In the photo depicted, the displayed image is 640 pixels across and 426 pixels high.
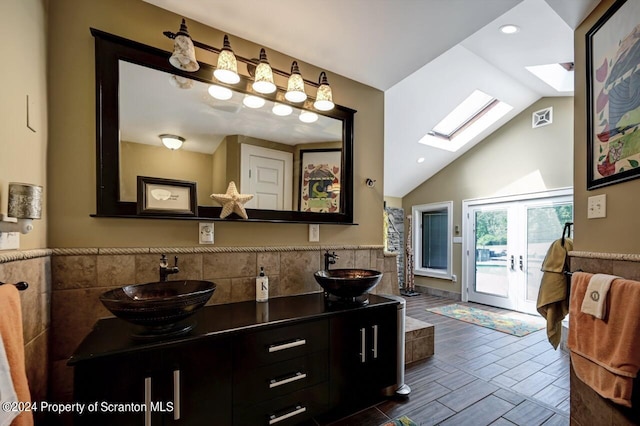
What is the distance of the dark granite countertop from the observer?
120 cm

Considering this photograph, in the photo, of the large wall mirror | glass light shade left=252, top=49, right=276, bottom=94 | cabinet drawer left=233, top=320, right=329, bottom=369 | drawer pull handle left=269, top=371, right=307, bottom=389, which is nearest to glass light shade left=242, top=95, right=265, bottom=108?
the large wall mirror

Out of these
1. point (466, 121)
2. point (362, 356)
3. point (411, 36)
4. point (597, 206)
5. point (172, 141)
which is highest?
point (466, 121)

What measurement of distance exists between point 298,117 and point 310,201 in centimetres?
69

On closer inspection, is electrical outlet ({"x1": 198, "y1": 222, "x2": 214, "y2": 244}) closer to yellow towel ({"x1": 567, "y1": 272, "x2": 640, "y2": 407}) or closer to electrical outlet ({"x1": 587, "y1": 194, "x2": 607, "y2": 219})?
yellow towel ({"x1": 567, "y1": 272, "x2": 640, "y2": 407})

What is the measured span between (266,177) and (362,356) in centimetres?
144

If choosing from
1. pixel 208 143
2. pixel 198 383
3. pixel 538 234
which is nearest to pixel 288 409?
pixel 198 383

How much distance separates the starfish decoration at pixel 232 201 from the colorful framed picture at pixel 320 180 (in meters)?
0.51

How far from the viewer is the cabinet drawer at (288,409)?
1.45m

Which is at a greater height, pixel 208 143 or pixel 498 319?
pixel 208 143

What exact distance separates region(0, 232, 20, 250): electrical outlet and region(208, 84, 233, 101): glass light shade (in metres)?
1.28

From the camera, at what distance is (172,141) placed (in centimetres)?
177

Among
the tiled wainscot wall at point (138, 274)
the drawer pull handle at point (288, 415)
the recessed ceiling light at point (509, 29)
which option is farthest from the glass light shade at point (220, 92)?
the recessed ceiling light at point (509, 29)

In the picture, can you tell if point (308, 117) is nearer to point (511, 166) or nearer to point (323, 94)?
point (323, 94)

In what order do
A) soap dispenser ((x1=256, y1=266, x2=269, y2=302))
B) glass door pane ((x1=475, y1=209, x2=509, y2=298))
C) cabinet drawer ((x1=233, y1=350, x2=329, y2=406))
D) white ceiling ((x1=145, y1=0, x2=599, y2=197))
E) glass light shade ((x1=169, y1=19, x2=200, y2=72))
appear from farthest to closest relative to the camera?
glass door pane ((x1=475, y1=209, x2=509, y2=298)) < soap dispenser ((x1=256, y1=266, x2=269, y2=302)) < white ceiling ((x1=145, y1=0, x2=599, y2=197)) < glass light shade ((x1=169, y1=19, x2=200, y2=72)) < cabinet drawer ((x1=233, y1=350, x2=329, y2=406))
